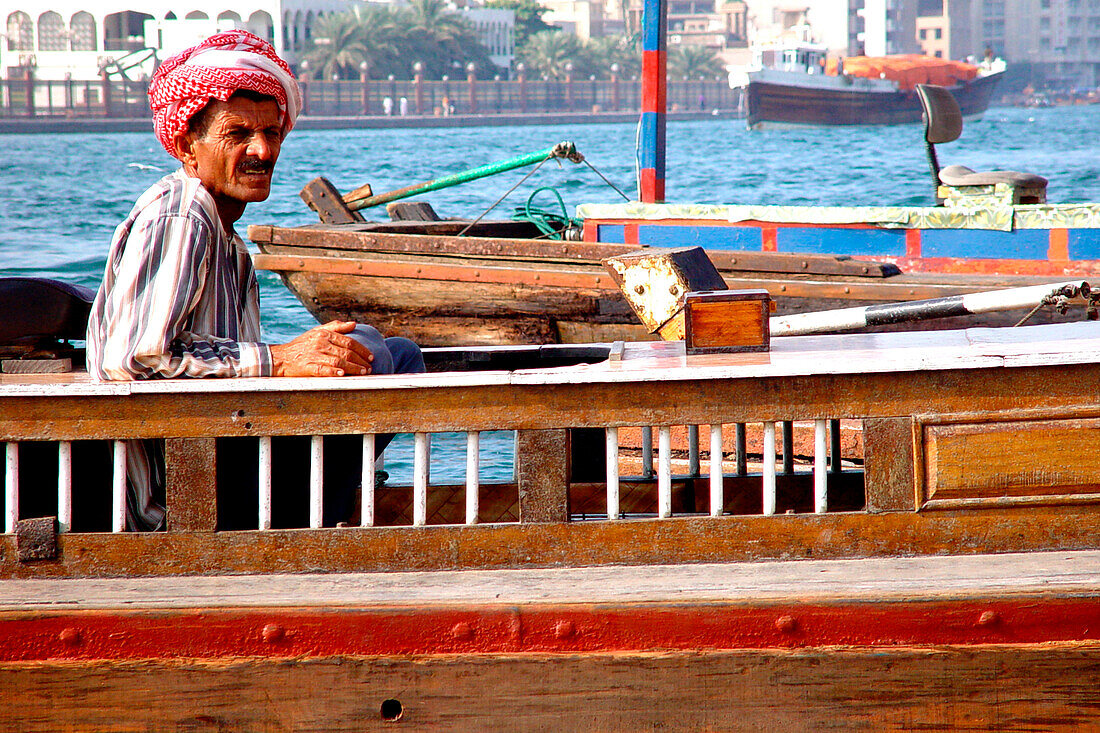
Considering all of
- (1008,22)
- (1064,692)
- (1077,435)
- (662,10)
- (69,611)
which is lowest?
(1064,692)

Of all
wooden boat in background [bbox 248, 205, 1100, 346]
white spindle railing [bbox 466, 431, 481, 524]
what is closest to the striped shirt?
white spindle railing [bbox 466, 431, 481, 524]

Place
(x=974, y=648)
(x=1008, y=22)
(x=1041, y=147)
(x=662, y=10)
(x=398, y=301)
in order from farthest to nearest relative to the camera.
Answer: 1. (x=1008, y=22)
2. (x=1041, y=147)
3. (x=662, y=10)
4. (x=398, y=301)
5. (x=974, y=648)

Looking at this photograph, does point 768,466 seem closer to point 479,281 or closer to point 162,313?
point 162,313

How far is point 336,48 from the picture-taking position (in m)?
80.2

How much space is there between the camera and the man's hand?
256 centimetres

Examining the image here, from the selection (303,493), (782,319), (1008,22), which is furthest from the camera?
(1008,22)

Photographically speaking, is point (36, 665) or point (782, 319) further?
point (782, 319)

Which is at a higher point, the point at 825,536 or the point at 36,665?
the point at 825,536

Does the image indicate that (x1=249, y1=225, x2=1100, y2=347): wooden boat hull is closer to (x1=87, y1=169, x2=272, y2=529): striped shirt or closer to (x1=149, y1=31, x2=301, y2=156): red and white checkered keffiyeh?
(x1=149, y1=31, x2=301, y2=156): red and white checkered keffiyeh

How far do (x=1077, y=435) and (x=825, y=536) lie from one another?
555mm

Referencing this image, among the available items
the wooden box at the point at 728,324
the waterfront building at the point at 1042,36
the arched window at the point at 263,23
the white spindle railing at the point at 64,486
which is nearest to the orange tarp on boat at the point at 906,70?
the arched window at the point at 263,23

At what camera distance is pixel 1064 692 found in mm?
2453

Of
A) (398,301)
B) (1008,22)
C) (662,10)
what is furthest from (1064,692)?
(1008,22)

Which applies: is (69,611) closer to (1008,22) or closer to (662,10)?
(662,10)
